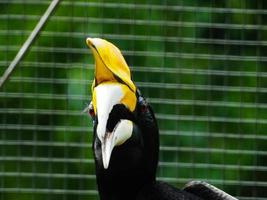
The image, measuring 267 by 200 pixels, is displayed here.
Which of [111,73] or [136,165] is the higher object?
[111,73]

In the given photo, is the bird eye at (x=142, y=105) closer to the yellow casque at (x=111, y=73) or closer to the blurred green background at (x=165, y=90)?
the yellow casque at (x=111, y=73)

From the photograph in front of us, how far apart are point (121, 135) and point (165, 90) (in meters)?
1.25

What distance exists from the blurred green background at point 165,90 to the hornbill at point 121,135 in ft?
3.66

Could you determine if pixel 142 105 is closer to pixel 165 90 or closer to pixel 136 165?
pixel 136 165

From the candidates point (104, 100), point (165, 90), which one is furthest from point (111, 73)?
point (165, 90)

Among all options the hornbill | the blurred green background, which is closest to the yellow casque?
the hornbill

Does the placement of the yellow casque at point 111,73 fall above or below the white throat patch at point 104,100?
above

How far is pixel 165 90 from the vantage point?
314 centimetres

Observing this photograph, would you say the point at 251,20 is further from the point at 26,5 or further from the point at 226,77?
the point at 26,5

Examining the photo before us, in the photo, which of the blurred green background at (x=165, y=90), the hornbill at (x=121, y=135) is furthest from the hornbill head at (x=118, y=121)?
the blurred green background at (x=165, y=90)

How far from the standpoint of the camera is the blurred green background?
10.3 ft

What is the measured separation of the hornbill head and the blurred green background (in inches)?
44.5

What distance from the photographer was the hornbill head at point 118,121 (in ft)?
6.20

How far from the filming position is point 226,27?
3.11 meters
